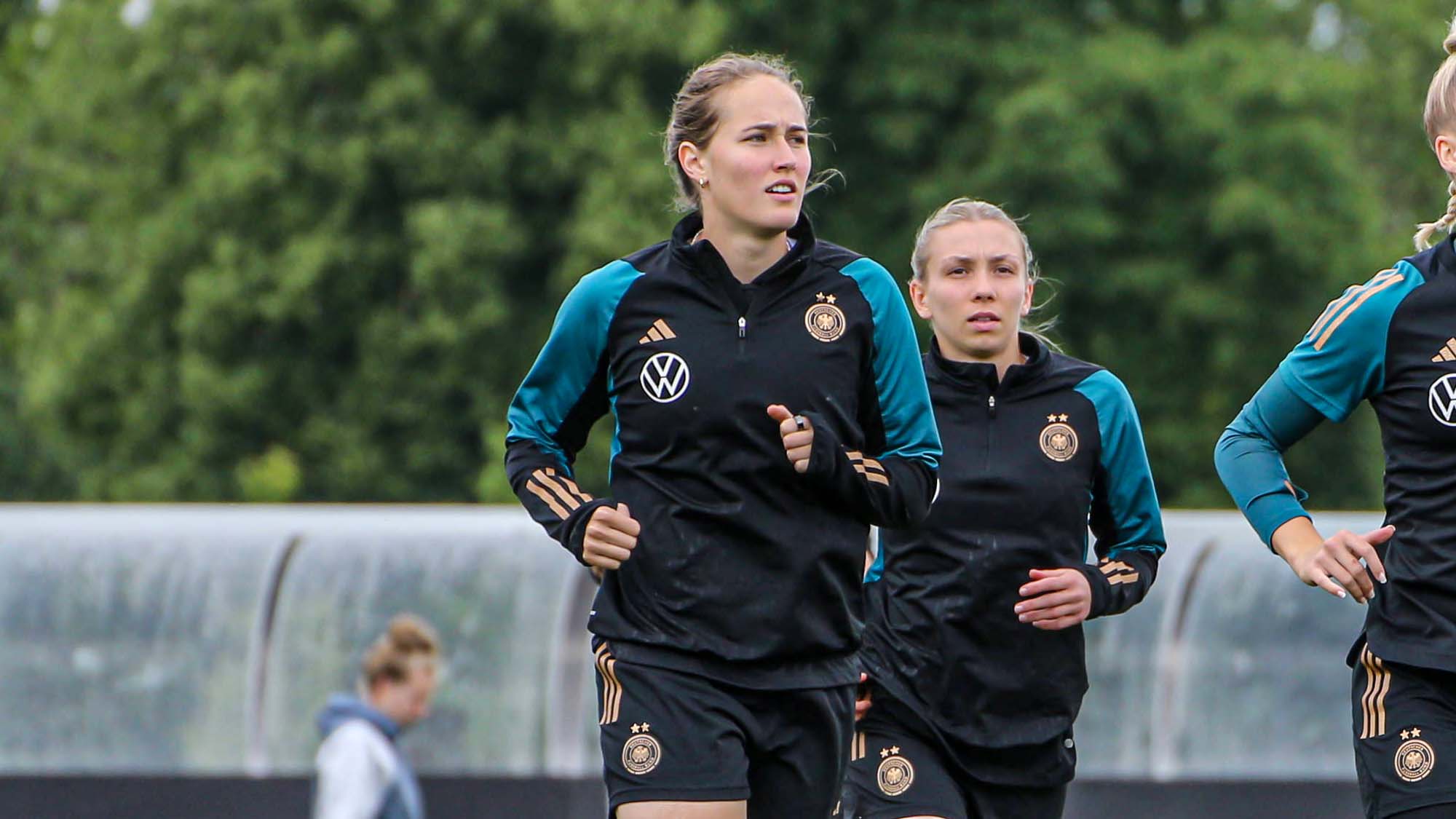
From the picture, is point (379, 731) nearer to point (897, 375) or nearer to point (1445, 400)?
point (897, 375)

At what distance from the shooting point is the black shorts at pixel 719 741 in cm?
451

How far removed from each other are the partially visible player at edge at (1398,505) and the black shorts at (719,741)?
1.02 meters

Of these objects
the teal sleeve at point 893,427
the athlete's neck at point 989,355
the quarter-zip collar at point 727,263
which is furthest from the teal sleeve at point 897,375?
the athlete's neck at point 989,355

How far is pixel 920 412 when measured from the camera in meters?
4.82

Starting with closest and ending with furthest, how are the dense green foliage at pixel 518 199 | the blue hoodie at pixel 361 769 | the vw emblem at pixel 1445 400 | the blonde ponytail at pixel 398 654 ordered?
the vw emblem at pixel 1445 400
the blue hoodie at pixel 361 769
the blonde ponytail at pixel 398 654
the dense green foliage at pixel 518 199

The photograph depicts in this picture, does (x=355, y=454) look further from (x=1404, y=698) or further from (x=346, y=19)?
(x=1404, y=698)

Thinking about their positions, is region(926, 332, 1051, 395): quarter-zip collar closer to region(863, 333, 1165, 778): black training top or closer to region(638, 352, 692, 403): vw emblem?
region(863, 333, 1165, 778): black training top

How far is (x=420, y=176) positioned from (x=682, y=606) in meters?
16.7

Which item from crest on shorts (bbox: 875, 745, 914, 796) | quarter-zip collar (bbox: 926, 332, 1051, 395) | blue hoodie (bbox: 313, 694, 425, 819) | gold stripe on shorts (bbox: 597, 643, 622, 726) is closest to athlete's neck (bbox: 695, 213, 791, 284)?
gold stripe on shorts (bbox: 597, 643, 622, 726)

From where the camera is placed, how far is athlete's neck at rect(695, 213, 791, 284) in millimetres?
4777

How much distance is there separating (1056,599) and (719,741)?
3.94 ft

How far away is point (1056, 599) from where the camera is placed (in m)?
5.37

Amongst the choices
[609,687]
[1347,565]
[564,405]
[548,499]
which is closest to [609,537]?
[548,499]

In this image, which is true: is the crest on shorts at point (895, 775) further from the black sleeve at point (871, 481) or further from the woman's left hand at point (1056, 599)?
the black sleeve at point (871, 481)
